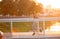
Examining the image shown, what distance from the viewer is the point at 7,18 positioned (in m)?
3.72

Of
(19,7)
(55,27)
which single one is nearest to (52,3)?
(55,27)

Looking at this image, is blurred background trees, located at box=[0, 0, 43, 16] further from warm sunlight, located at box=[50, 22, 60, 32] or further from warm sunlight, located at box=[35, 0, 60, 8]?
warm sunlight, located at box=[50, 22, 60, 32]

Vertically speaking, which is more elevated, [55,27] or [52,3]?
[52,3]

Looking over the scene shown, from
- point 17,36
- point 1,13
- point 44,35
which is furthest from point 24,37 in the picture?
point 1,13

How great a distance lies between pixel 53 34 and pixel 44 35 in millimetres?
197

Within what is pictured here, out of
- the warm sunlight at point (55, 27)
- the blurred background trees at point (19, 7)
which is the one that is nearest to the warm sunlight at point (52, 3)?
the blurred background trees at point (19, 7)

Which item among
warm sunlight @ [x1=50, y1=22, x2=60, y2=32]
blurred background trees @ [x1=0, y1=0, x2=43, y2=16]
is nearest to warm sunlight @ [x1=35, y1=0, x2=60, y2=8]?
blurred background trees @ [x1=0, y1=0, x2=43, y2=16]

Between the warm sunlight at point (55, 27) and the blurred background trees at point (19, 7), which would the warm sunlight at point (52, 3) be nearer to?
the blurred background trees at point (19, 7)

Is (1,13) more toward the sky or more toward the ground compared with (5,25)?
more toward the sky

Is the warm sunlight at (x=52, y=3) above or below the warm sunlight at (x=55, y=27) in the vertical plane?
above

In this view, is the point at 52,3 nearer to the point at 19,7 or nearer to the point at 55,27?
the point at 55,27

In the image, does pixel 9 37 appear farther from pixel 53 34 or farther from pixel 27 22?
pixel 53 34

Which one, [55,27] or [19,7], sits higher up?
[19,7]

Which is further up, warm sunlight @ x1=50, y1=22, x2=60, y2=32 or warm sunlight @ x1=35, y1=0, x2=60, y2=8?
warm sunlight @ x1=35, y1=0, x2=60, y2=8
